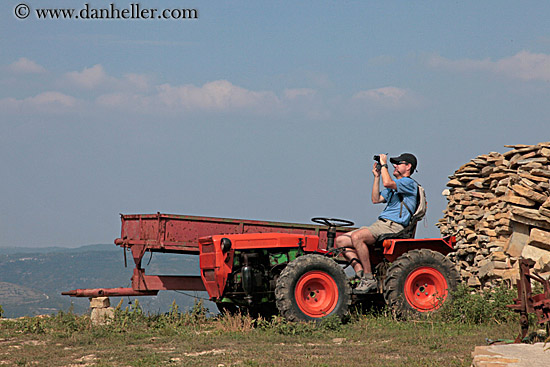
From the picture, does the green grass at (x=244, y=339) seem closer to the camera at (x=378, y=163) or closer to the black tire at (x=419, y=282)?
the black tire at (x=419, y=282)

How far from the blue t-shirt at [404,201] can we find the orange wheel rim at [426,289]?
2.53 ft

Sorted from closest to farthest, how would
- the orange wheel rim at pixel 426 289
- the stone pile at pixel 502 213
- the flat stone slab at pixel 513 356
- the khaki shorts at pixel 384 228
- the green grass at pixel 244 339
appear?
the flat stone slab at pixel 513 356 < the green grass at pixel 244 339 < the orange wheel rim at pixel 426 289 < the khaki shorts at pixel 384 228 < the stone pile at pixel 502 213

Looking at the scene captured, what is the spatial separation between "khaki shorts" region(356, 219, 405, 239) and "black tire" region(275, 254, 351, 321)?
32.8 inches

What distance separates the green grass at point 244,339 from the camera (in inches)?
275

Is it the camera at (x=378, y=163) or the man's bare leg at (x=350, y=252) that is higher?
the camera at (x=378, y=163)

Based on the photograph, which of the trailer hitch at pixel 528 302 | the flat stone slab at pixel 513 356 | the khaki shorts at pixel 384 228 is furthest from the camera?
the khaki shorts at pixel 384 228

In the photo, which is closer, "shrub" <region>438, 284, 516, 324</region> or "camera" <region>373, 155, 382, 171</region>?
"shrub" <region>438, 284, 516, 324</region>

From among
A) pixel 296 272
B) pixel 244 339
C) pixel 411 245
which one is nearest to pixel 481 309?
pixel 411 245

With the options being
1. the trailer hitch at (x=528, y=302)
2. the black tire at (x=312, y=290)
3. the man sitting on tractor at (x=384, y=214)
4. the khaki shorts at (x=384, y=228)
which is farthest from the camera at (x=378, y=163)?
the trailer hitch at (x=528, y=302)

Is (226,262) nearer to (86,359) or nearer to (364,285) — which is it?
(364,285)

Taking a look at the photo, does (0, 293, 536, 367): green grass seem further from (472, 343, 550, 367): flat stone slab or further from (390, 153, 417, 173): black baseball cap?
(390, 153, 417, 173): black baseball cap

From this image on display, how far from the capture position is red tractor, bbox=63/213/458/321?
910 cm

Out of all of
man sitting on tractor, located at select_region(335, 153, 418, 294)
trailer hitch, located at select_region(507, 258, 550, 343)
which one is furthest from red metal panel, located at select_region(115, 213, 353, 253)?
trailer hitch, located at select_region(507, 258, 550, 343)

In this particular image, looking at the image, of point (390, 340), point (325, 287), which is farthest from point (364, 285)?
point (390, 340)
